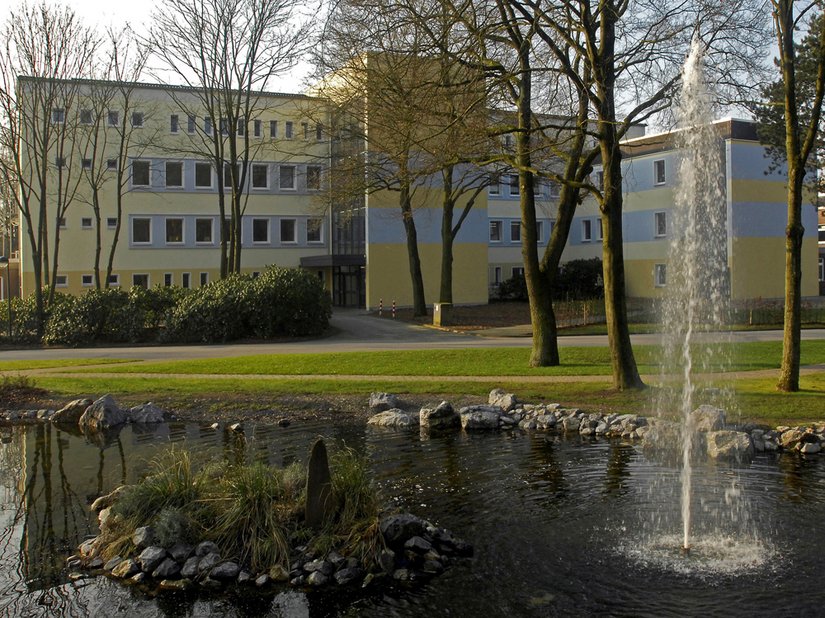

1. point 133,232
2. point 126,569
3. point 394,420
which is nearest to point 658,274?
point 133,232

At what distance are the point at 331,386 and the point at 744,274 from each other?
3770cm

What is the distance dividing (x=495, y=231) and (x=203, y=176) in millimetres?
20290

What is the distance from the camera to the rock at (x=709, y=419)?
46.4 ft

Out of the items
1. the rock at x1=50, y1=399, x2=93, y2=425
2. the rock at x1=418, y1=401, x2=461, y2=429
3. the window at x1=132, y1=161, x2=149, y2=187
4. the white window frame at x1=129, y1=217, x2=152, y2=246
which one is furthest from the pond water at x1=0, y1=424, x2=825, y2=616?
the window at x1=132, y1=161, x2=149, y2=187

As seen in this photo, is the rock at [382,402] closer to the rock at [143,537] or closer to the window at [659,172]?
the rock at [143,537]

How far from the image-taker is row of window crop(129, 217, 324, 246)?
172 feet

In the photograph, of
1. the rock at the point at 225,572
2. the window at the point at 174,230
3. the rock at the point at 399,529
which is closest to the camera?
the rock at the point at 225,572

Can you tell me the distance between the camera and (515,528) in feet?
32.0

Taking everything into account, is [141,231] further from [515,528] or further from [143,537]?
[515,528]

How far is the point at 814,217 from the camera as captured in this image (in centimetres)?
5347

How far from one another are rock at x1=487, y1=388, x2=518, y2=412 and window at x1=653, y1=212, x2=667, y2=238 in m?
38.1

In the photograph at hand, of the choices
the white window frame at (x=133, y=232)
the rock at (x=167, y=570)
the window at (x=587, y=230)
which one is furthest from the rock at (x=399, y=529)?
the window at (x=587, y=230)

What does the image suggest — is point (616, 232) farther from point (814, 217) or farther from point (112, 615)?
point (814, 217)

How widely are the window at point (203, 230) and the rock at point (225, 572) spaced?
47142 mm
